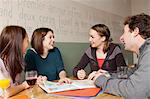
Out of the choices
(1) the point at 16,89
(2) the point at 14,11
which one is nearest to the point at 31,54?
(2) the point at 14,11

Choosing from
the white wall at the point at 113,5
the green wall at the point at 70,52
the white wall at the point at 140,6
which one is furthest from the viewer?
the white wall at the point at 140,6

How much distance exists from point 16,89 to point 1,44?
362 mm

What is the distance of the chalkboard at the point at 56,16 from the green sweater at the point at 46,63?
0.30m

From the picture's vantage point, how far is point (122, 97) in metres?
1.05

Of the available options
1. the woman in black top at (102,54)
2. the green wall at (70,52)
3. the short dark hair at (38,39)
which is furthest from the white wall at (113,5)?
the short dark hair at (38,39)

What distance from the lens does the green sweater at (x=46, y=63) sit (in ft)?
6.72

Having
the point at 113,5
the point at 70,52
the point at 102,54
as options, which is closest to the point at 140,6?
the point at 113,5

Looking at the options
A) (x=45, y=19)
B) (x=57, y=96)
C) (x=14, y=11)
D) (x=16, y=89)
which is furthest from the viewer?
(x=45, y=19)

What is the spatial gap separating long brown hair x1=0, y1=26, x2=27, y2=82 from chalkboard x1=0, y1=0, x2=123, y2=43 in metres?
0.55

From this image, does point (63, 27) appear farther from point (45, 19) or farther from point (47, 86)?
point (47, 86)

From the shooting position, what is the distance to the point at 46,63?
215 centimetres

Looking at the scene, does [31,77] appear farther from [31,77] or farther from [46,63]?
[46,63]

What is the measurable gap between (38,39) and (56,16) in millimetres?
561

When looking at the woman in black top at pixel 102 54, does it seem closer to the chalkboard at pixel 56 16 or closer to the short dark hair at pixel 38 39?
the short dark hair at pixel 38 39
